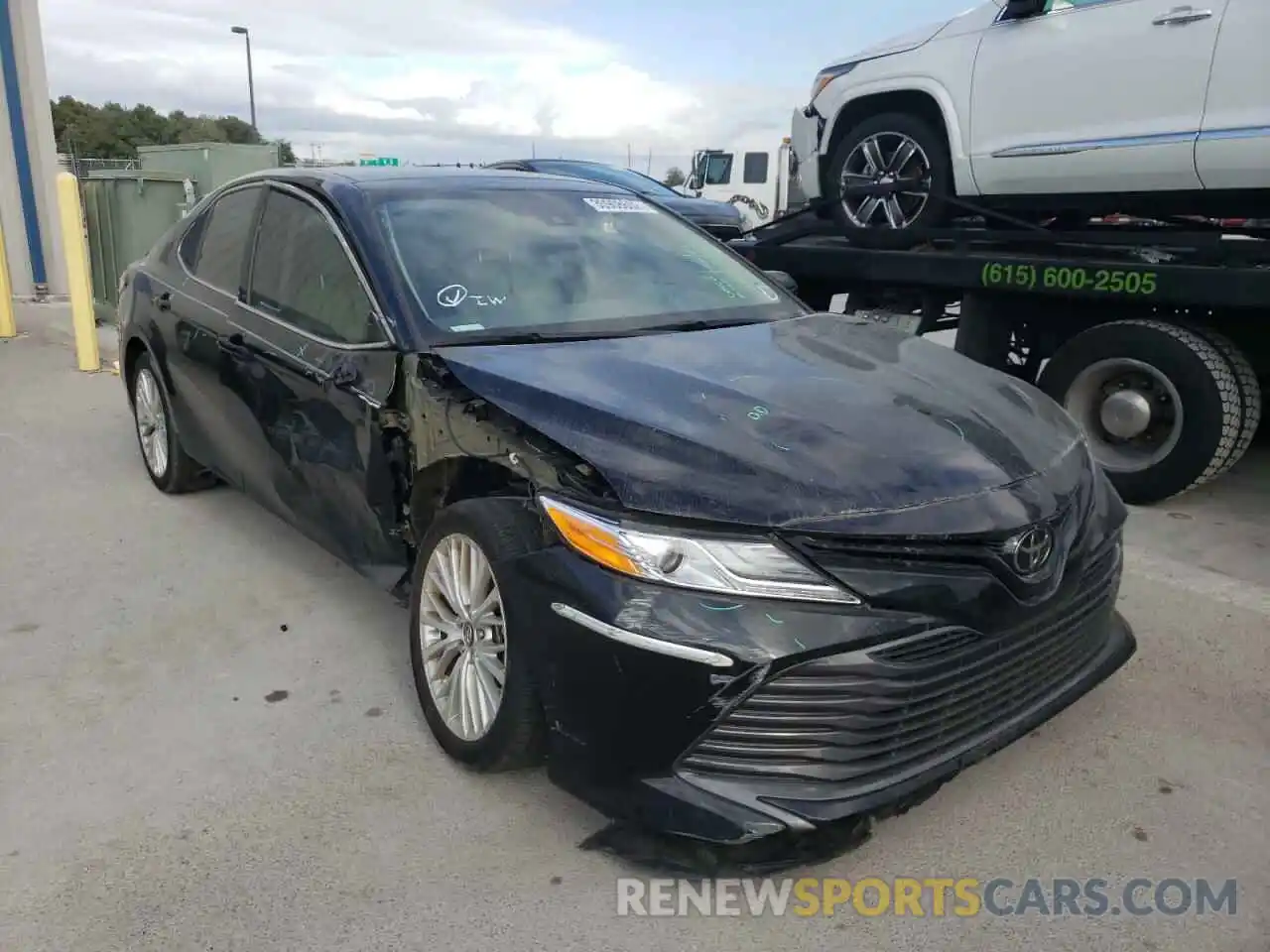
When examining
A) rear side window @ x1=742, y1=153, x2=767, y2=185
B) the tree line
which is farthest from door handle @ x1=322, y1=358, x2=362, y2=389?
the tree line

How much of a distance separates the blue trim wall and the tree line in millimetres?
44806

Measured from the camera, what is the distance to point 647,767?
2.29m

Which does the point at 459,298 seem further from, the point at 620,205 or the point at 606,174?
the point at 606,174

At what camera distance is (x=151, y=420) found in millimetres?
5328

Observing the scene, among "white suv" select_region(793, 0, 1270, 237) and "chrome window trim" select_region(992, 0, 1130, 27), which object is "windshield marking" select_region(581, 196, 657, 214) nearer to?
"white suv" select_region(793, 0, 1270, 237)

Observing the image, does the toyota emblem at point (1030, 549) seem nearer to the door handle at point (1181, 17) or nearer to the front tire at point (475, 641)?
the front tire at point (475, 641)

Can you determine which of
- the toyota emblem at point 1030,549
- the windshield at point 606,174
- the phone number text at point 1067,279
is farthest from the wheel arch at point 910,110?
the windshield at point 606,174

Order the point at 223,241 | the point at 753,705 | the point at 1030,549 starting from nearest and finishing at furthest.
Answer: the point at 753,705, the point at 1030,549, the point at 223,241

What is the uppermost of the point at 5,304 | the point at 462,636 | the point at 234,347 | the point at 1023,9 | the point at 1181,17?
the point at 1023,9

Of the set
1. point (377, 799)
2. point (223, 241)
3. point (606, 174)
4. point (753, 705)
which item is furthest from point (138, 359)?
point (606, 174)

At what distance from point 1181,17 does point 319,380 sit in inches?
167

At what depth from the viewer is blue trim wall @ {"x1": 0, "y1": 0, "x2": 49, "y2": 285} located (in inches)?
441

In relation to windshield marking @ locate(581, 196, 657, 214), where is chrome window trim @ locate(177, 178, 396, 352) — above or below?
below

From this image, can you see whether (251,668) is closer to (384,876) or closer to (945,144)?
(384,876)
